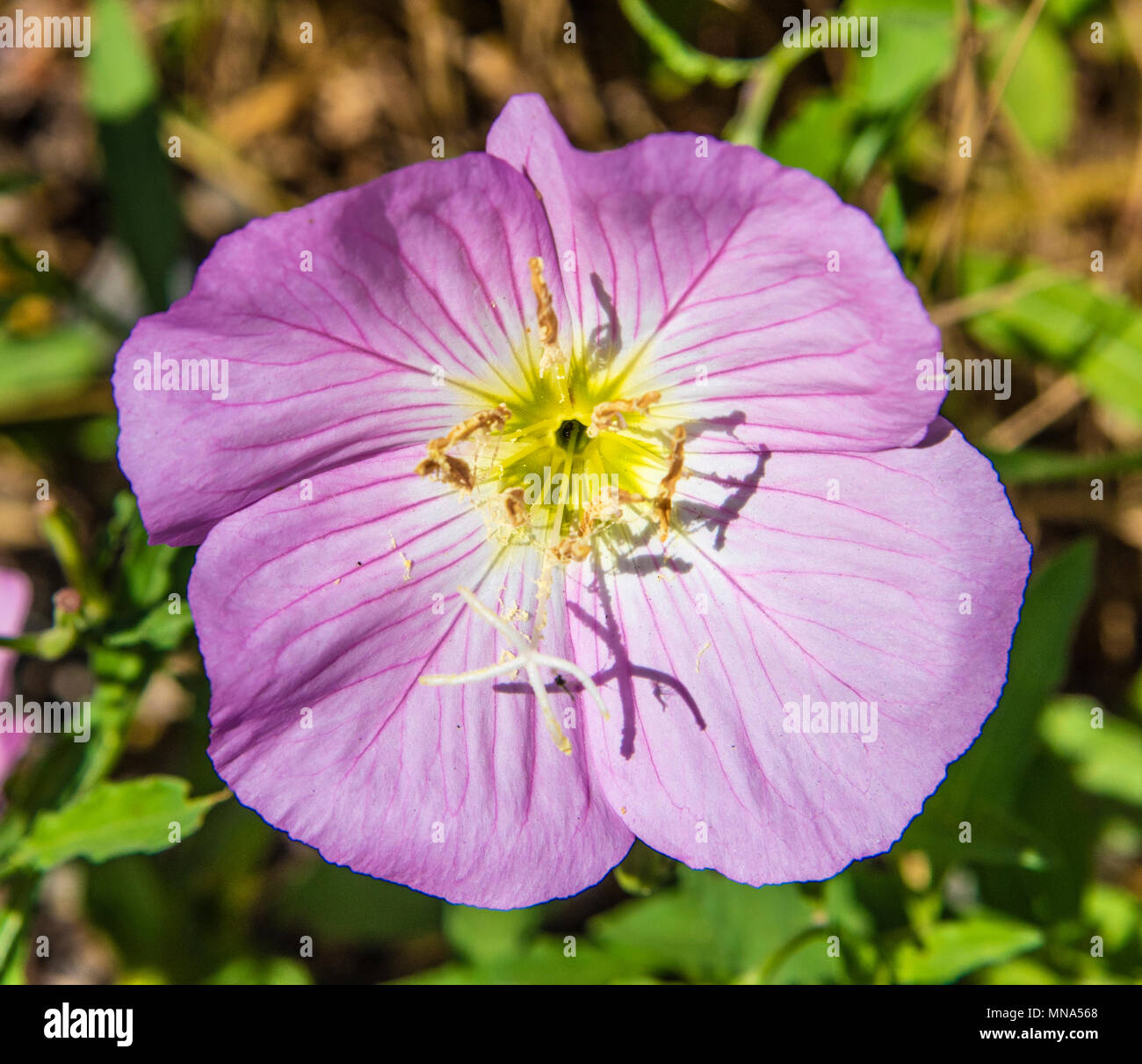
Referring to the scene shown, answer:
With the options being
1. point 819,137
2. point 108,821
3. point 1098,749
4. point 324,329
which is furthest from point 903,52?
point 108,821

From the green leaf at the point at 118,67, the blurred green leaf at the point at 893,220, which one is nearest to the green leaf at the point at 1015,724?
the blurred green leaf at the point at 893,220

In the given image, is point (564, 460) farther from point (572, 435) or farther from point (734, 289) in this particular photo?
point (734, 289)

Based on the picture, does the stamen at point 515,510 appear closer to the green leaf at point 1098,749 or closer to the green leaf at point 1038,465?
the green leaf at point 1038,465

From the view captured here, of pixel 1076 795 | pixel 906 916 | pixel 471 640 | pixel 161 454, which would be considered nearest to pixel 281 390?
pixel 161 454

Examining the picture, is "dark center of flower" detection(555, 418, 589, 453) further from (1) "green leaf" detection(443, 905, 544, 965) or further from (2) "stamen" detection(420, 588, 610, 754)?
(1) "green leaf" detection(443, 905, 544, 965)

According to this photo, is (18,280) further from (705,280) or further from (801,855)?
(801,855)

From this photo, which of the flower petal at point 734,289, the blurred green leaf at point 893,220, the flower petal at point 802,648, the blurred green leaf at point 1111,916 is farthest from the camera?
the blurred green leaf at point 1111,916
